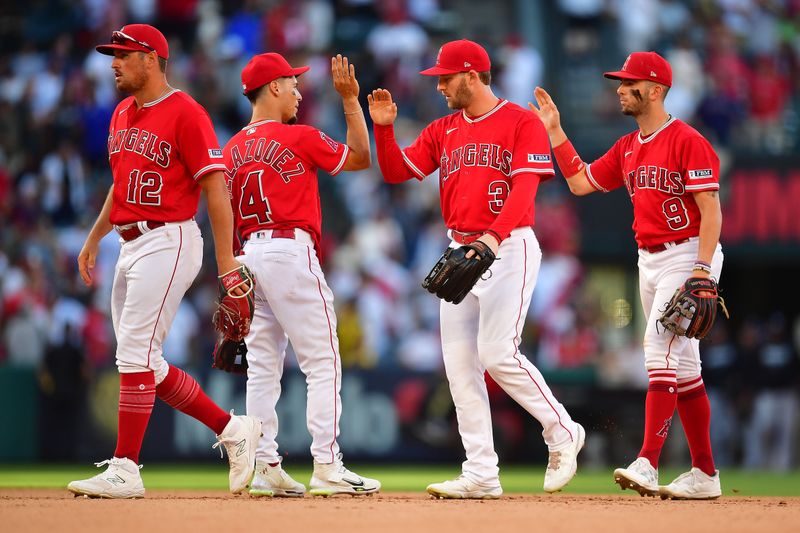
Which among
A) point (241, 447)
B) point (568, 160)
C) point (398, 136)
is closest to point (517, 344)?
point (568, 160)

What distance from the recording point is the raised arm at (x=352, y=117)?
706 centimetres

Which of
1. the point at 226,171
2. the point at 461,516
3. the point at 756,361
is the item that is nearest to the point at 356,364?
the point at 756,361

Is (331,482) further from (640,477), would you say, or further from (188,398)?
(640,477)

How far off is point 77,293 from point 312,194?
7760mm

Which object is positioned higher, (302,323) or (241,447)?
(302,323)

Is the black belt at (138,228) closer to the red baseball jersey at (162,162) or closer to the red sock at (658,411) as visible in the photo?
the red baseball jersey at (162,162)

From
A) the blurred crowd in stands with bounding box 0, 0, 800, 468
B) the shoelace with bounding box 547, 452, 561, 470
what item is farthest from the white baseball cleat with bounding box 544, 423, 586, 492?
the blurred crowd in stands with bounding box 0, 0, 800, 468

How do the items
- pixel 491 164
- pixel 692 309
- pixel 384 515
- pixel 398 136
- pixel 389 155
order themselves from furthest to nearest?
pixel 398 136, pixel 389 155, pixel 491 164, pixel 692 309, pixel 384 515

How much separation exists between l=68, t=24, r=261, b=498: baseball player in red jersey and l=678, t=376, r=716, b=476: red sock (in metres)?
2.45

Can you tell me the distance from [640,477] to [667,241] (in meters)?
1.33

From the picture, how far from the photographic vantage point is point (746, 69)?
1673 cm

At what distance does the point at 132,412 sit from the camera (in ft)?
22.0

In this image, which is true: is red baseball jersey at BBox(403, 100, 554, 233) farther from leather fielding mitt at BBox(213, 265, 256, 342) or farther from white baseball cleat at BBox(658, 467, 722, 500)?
white baseball cleat at BBox(658, 467, 722, 500)

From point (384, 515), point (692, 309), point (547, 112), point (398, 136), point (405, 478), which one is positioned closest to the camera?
point (384, 515)
